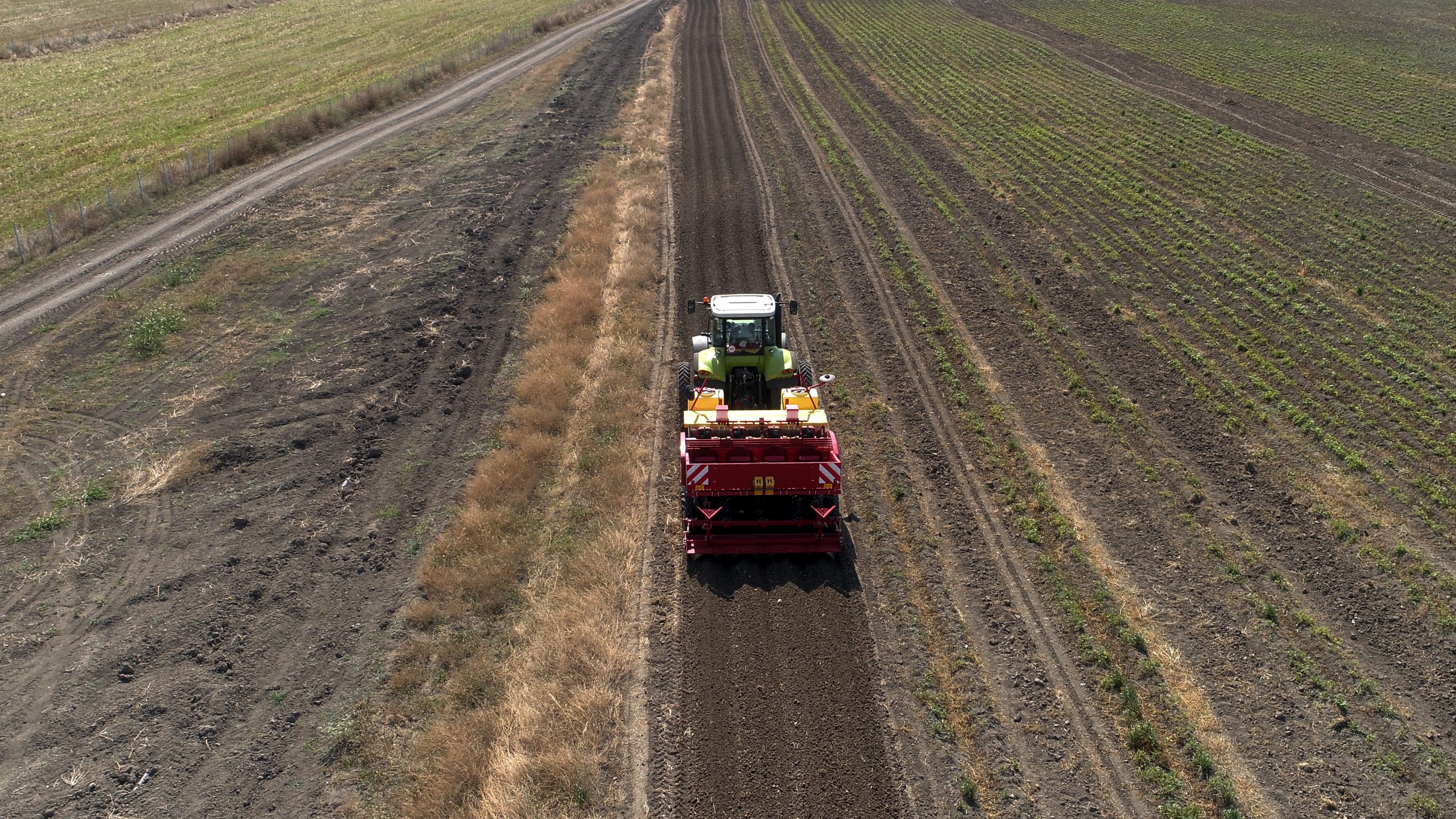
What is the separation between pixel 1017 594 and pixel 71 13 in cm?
8535

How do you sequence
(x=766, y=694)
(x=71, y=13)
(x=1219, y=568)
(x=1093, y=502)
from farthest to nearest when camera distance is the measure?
(x=71, y=13) → (x=1093, y=502) → (x=1219, y=568) → (x=766, y=694)

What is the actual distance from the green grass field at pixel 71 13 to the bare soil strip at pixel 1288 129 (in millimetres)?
68837

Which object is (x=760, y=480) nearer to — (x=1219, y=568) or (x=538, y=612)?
(x=538, y=612)

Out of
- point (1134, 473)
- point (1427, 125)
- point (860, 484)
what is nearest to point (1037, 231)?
point (1134, 473)

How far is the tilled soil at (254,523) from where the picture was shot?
11102 millimetres

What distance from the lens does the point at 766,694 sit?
11.7 meters

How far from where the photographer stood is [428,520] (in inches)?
615

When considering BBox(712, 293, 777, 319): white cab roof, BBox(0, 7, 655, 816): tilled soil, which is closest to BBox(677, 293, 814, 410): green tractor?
A: BBox(712, 293, 777, 319): white cab roof

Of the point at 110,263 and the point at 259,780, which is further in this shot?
the point at 110,263

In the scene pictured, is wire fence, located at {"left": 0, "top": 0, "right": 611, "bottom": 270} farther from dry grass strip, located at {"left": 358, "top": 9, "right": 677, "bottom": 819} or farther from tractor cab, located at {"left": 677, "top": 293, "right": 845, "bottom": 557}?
tractor cab, located at {"left": 677, "top": 293, "right": 845, "bottom": 557}

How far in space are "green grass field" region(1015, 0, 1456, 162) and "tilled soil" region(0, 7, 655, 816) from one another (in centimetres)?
3894

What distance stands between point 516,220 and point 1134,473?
2125cm

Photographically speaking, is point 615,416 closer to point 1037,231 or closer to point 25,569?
point 25,569

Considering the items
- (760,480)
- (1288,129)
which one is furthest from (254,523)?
(1288,129)
